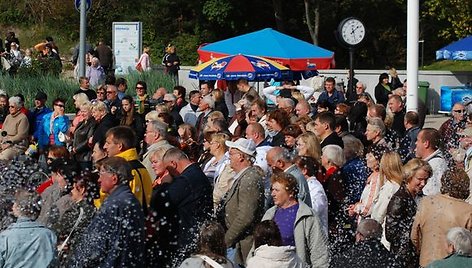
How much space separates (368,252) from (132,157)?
7.59 ft

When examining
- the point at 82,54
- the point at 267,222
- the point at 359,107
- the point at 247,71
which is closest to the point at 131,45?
the point at 82,54

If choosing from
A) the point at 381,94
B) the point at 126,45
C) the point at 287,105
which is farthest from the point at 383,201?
the point at 126,45

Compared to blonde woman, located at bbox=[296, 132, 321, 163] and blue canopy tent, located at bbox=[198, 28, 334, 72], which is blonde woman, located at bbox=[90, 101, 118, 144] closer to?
blonde woman, located at bbox=[296, 132, 321, 163]

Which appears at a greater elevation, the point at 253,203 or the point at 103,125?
the point at 103,125

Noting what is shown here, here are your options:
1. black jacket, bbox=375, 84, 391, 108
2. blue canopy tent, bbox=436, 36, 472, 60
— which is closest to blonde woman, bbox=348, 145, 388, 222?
black jacket, bbox=375, 84, 391, 108

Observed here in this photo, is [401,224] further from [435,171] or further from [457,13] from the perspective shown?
[457,13]

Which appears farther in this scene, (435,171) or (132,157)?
(435,171)

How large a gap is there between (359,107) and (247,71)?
3.65m

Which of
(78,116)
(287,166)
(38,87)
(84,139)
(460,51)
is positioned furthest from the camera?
(460,51)

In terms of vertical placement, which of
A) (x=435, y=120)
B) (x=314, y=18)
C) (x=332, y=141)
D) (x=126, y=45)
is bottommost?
(x=435, y=120)

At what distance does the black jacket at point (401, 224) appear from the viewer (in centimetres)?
933

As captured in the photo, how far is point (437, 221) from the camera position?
8961 mm

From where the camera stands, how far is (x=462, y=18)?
40625 mm

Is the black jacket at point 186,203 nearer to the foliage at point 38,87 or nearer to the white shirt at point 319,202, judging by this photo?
the white shirt at point 319,202
